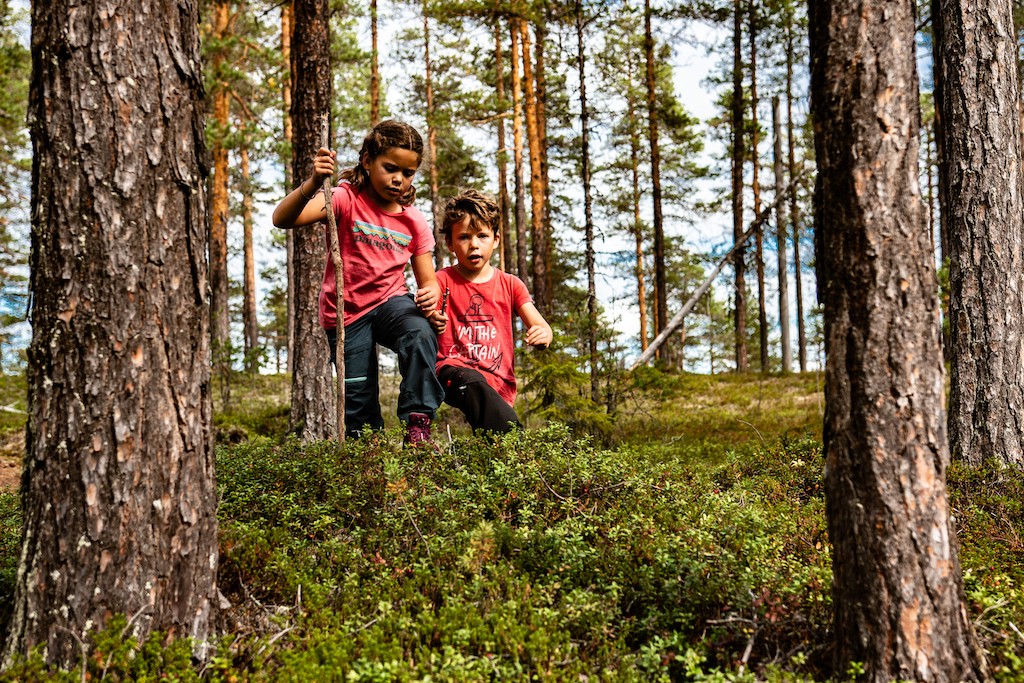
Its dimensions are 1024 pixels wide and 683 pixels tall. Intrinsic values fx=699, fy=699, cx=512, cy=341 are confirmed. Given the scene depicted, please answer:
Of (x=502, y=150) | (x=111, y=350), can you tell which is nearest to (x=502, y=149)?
(x=502, y=150)

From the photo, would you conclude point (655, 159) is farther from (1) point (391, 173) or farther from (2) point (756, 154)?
(1) point (391, 173)

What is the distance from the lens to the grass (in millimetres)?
2420

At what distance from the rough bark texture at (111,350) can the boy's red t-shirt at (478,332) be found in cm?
237

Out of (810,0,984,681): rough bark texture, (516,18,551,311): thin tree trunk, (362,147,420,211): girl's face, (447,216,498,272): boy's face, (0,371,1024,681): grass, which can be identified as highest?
(516,18,551,311): thin tree trunk

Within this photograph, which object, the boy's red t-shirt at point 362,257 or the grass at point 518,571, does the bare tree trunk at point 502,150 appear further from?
the grass at point 518,571

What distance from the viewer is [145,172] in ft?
8.04

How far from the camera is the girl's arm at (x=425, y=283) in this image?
4.48 m

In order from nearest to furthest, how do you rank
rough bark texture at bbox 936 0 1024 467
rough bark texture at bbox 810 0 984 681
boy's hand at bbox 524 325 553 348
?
1. rough bark texture at bbox 810 0 984 681
2. boy's hand at bbox 524 325 553 348
3. rough bark texture at bbox 936 0 1024 467

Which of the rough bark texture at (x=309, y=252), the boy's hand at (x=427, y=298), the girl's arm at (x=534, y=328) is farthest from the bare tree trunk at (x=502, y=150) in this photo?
the boy's hand at (x=427, y=298)

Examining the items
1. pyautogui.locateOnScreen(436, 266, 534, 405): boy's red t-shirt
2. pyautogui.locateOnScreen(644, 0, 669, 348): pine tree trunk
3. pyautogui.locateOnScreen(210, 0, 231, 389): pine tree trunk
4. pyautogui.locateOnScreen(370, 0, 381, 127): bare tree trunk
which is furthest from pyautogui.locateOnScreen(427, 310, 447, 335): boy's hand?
pyautogui.locateOnScreen(370, 0, 381, 127): bare tree trunk

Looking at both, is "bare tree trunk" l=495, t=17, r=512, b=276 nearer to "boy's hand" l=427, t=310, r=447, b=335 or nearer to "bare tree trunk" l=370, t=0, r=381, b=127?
"bare tree trunk" l=370, t=0, r=381, b=127

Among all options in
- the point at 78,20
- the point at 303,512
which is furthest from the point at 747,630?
the point at 78,20

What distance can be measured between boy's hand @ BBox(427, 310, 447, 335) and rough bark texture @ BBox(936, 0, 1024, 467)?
12.5 ft

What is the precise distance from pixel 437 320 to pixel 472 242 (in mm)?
630
